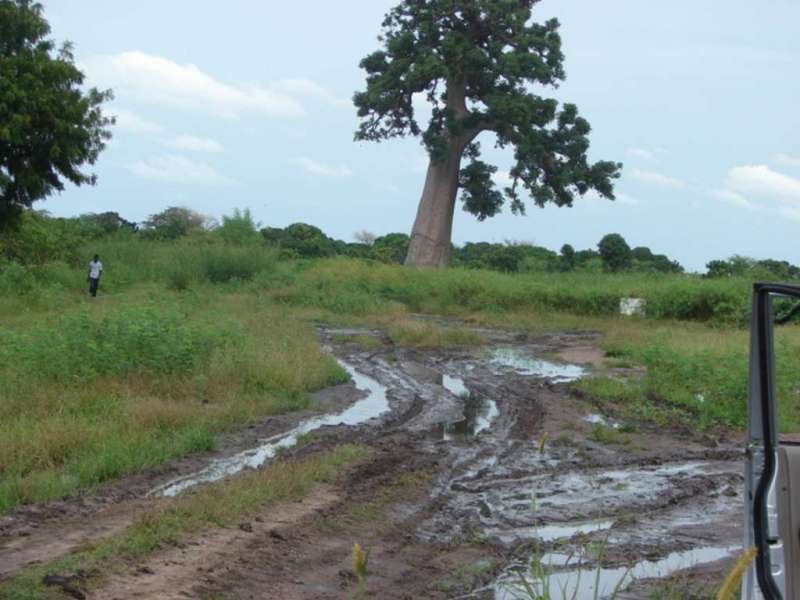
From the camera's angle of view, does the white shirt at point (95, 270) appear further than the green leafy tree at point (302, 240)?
No

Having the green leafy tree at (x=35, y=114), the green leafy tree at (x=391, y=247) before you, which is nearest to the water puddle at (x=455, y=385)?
the green leafy tree at (x=35, y=114)

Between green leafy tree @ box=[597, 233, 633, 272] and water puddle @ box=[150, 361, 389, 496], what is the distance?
34.1m

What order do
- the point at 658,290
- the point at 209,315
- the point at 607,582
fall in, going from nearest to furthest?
the point at 607,582 → the point at 209,315 → the point at 658,290

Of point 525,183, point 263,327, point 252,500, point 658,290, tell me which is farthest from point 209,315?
point 525,183

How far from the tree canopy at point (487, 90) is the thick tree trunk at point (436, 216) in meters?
1.18

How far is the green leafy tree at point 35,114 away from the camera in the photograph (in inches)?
925

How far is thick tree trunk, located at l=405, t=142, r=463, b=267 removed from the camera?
40844 millimetres

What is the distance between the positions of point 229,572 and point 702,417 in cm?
888

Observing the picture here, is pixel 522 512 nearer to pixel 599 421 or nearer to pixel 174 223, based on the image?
pixel 599 421

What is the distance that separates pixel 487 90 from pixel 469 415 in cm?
2775

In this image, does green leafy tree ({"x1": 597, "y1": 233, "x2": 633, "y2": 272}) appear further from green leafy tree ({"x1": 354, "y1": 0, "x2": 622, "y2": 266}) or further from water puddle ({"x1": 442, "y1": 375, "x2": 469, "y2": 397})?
water puddle ({"x1": 442, "y1": 375, "x2": 469, "y2": 397})

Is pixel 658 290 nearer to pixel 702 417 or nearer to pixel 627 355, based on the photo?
pixel 627 355

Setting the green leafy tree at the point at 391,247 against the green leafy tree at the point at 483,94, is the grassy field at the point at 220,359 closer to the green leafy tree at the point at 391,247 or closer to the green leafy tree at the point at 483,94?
the green leafy tree at the point at 483,94

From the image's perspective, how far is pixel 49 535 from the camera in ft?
21.2
